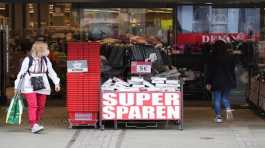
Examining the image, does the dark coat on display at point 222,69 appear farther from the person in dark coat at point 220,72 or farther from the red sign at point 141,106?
the red sign at point 141,106

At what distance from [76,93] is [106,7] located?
4.66 metres

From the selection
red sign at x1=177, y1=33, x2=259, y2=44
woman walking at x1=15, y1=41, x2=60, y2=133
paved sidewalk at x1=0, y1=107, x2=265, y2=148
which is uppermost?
red sign at x1=177, y1=33, x2=259, y2=44

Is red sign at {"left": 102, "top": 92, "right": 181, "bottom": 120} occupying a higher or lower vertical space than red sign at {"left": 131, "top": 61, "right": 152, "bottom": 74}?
lower

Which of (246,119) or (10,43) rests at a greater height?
(10,43)

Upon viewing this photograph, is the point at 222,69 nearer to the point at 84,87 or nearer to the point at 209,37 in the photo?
the point at 84,87

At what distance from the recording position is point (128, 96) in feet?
36.4

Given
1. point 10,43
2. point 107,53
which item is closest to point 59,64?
point 10,43

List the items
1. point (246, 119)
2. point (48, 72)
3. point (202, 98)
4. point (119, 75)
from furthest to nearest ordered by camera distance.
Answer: point (202, 98) < point (246, 119) < point (119, 75) < point (48, 72)

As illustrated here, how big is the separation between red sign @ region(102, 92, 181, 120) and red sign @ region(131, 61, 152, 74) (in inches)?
20.1

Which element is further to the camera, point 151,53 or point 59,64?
point 59,64

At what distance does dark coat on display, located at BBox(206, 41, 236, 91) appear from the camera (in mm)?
12117

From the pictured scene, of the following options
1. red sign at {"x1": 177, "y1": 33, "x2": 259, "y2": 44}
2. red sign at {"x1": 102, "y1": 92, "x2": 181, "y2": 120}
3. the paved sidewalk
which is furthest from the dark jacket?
red sign at {"x1": 177, "y1": 33, "x2": 259, "y2": 44}

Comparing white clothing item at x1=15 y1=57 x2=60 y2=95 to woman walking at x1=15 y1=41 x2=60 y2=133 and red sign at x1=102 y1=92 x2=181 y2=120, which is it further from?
red sign at x1=102 y1=92 x2=181 y2=120

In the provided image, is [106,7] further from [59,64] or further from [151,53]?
[151,53]
